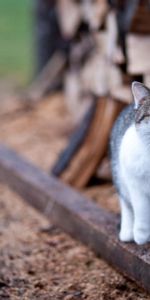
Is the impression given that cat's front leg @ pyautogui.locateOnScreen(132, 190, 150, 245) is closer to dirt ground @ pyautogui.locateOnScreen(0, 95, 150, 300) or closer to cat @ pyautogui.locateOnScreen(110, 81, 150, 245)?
cat @ pyautogui.locateOnScreen(110, 81, 150, 245)

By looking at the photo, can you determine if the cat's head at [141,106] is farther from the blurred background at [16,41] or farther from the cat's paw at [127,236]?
the blurred background at [16,41]

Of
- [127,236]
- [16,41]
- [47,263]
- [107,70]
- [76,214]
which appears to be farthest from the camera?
[16,41]

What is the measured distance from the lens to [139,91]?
2.20 meters

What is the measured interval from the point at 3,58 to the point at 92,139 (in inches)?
245

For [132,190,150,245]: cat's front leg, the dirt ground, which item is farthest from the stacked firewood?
[132,190,150,245]: cat's front leg

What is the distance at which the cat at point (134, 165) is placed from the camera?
7.06 feet

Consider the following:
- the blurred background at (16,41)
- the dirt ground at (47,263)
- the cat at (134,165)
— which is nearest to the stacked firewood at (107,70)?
→ the dirt ground at (47,263)

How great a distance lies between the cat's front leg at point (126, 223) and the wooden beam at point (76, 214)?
0.10 ft

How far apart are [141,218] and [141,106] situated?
414mm

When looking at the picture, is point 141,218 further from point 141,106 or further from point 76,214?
point 76,214

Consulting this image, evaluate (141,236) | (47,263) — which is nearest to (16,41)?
(47,263)

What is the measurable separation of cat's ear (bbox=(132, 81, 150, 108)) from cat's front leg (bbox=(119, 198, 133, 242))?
1.43 feet

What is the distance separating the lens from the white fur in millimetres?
2145

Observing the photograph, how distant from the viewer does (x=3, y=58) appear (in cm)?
953
